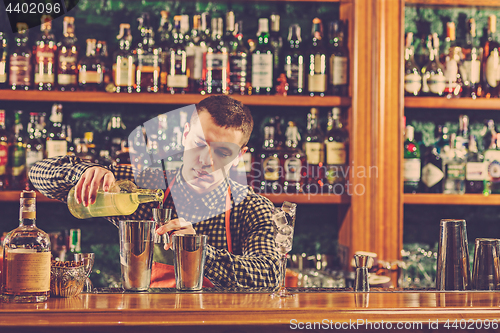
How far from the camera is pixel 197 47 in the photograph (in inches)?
82.8

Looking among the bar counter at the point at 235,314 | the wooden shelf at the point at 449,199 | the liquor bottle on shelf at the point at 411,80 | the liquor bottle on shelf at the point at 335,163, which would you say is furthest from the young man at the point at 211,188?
the liquor bottle on shelf at the point at 411,80

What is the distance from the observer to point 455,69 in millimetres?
2203

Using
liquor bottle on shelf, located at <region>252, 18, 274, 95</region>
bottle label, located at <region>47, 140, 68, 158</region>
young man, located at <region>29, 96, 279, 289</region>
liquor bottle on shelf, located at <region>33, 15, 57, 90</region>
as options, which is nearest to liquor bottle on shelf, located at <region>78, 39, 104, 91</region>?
liquor bottle on shelf, located at <region>33, 15, 57, 90</region>

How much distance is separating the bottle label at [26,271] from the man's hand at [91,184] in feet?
0.78

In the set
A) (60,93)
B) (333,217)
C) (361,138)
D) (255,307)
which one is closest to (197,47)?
(60,93)

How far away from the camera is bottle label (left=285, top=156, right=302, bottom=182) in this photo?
6.98 ft

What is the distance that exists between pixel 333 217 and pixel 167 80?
0.99 metres

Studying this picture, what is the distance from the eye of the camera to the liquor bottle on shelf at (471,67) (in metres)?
2.20

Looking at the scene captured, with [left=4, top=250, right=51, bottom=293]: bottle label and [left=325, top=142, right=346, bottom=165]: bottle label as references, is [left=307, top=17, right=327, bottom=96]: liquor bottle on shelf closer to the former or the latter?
[left=325, top=142, right=346, bottom=165]: bottle label

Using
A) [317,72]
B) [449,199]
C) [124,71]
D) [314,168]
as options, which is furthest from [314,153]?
[124,71]

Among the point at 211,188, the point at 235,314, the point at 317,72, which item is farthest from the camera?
the point at 317,72

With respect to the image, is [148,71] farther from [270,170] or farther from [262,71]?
[270,170]

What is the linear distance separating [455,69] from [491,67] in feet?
0.56

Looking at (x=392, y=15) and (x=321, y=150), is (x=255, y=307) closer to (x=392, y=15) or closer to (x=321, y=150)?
(x=321, y=150)
